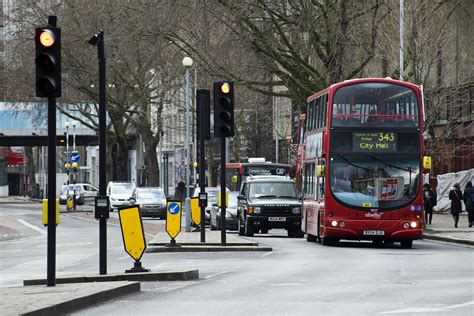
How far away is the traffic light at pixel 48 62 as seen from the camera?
625 inches

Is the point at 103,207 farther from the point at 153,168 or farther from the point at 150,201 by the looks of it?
the point at 153,168

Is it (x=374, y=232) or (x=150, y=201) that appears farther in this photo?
(x=150, y=201)

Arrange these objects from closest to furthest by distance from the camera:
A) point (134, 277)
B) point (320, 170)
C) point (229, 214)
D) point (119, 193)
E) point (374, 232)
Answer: point (134, 277)
point (374, 232)
point (320, 170)
point (229, 214)
point (119, 193)

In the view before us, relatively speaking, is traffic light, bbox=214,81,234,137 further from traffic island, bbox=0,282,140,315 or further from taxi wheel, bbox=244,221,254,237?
taxi wheel, bbox=244,221,254,237

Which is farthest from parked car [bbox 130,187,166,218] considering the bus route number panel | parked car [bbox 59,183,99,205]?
the bus route number panel

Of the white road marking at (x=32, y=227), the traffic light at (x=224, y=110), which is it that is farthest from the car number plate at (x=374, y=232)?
the white road marking at (x=32, y=227)

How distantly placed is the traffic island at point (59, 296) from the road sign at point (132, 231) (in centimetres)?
258

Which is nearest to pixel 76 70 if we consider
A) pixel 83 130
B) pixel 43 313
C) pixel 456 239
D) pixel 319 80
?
pixel 319 80

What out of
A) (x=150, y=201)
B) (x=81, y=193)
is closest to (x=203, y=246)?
(x=150, y=201)

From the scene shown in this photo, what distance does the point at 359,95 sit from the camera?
31797mm

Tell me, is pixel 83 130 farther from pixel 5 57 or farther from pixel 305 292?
pixel 305 292

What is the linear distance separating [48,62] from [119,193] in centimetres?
5429

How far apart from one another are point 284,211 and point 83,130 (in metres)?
78.2

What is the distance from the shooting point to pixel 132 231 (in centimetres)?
2034
